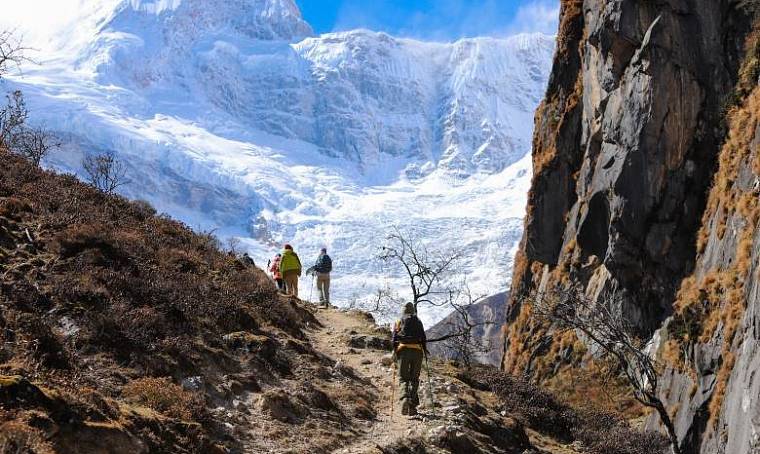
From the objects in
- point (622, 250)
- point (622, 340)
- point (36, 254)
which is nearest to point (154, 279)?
point (36, 254)

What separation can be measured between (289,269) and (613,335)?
1051 centimetres

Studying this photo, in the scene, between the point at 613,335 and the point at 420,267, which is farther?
the point at 420,267

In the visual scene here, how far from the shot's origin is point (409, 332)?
1390cm

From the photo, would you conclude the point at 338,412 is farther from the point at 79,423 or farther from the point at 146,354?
the point at 79,423

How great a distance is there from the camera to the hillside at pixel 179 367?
372 inches

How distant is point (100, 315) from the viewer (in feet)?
39.1

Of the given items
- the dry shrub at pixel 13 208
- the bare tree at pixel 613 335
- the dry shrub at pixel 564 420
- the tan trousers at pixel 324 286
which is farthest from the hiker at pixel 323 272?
the dry shrub at pixel 13 208

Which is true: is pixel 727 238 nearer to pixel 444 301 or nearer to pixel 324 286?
pixel 324 286

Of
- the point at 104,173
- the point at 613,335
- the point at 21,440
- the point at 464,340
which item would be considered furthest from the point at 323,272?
the point at 21,440

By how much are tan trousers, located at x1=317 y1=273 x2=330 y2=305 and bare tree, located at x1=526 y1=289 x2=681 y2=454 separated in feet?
20.2

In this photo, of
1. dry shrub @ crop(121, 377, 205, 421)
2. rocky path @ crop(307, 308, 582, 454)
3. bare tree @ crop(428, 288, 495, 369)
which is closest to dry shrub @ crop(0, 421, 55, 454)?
dry shrub @ crop(121, 377, 205, 421)

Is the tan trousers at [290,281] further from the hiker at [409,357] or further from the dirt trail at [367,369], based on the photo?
the hiker at [409,357]

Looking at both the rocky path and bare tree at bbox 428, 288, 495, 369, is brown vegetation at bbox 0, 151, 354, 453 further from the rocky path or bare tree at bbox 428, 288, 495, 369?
bare tree at bbox 428, 288, 495, 369

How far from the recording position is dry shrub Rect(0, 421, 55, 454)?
741 cm
